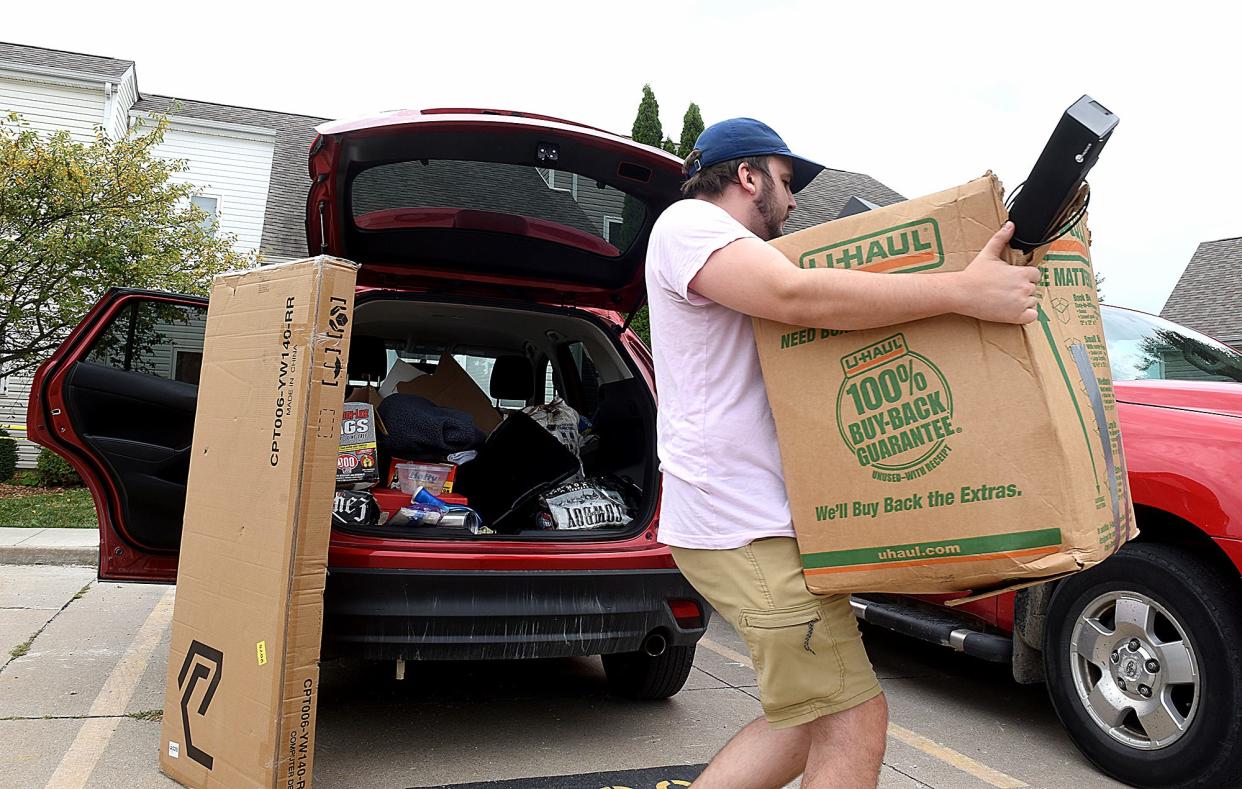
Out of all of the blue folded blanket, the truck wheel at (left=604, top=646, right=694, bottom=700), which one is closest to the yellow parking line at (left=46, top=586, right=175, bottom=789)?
→ the blue folded blanket

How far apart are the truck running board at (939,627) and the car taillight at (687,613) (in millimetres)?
636

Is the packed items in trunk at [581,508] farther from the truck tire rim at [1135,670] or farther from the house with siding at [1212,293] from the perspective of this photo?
the house with siding at [1212,293]

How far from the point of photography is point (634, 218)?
3.84m

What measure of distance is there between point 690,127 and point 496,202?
11.0 m

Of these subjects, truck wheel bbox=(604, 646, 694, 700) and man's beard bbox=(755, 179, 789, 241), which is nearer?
man's beard bbox=(755, 179, 789, 241)

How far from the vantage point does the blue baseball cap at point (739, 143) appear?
2.06m

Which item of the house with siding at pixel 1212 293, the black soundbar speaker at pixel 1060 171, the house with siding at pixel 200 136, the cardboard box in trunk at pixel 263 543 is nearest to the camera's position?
the black soundbar speaker at pixel 1060 171

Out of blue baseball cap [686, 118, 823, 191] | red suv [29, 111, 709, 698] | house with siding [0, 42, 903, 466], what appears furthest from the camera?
house with siding [0, 42, 903, 466]

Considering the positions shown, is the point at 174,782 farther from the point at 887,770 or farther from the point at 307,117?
the point at 307,117

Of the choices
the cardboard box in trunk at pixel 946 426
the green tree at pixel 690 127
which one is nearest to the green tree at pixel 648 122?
the green tree at pixel 690 127

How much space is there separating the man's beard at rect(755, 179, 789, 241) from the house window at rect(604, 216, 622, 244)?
1.80m

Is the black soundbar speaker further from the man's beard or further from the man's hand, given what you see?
the man's beard

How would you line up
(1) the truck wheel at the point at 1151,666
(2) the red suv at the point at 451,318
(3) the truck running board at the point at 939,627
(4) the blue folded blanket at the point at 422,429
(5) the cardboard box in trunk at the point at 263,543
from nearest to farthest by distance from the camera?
(5) the cardboard box in trunk at the point at 263,543 → (1) the truck wheel at the point at 1151,666 → (2) the red suv at the point at 451,318 → (3) the truck running board at the point at 939,627 → (4) the blue folded blanket at the point at 422,429

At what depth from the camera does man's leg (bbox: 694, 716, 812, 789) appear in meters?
1.98
